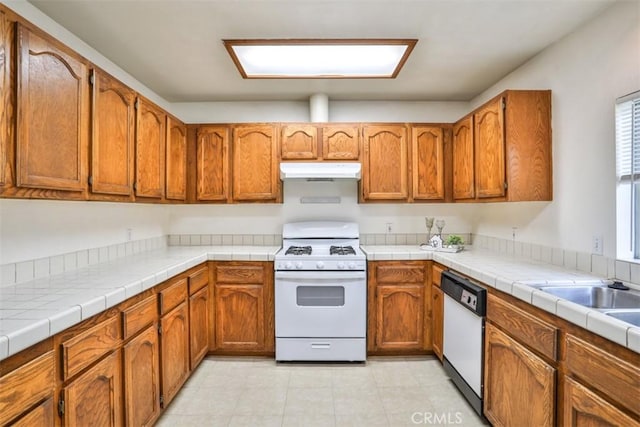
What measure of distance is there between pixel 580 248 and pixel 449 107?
76.3 inches

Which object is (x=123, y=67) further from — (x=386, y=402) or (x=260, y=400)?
(x=386, y=402)

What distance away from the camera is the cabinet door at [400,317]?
2699 millimetres

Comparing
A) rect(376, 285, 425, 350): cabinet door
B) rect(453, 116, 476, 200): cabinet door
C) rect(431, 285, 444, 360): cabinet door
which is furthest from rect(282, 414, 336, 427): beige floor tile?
rect(453, 116, 476, 200): cabinet door

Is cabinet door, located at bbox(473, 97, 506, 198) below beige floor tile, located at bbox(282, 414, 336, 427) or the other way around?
the other way around

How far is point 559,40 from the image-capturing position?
6.80 feet

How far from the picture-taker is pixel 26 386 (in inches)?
40.1

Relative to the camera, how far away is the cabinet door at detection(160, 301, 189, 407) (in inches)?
77.6

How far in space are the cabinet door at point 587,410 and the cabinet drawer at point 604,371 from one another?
3cm

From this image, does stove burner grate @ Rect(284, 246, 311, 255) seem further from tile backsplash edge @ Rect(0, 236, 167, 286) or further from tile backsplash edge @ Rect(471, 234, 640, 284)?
tile backsplash edge @ Rect(471, 234, 640, 284)

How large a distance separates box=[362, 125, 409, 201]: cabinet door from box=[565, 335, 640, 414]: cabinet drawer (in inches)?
76.5

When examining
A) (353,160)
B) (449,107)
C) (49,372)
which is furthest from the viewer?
(449,107)

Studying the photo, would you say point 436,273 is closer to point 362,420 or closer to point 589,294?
point 589,294

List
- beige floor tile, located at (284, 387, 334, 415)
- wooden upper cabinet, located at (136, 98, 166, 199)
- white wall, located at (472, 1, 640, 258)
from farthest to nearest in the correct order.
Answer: wooden upper cabinet, located at (136, 98, 166, 199) → beige floor tile, located at (284, 387, 334, 415) → white wall, located at (472, 1, 640, 258)

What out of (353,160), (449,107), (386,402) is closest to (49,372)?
(386,402)
